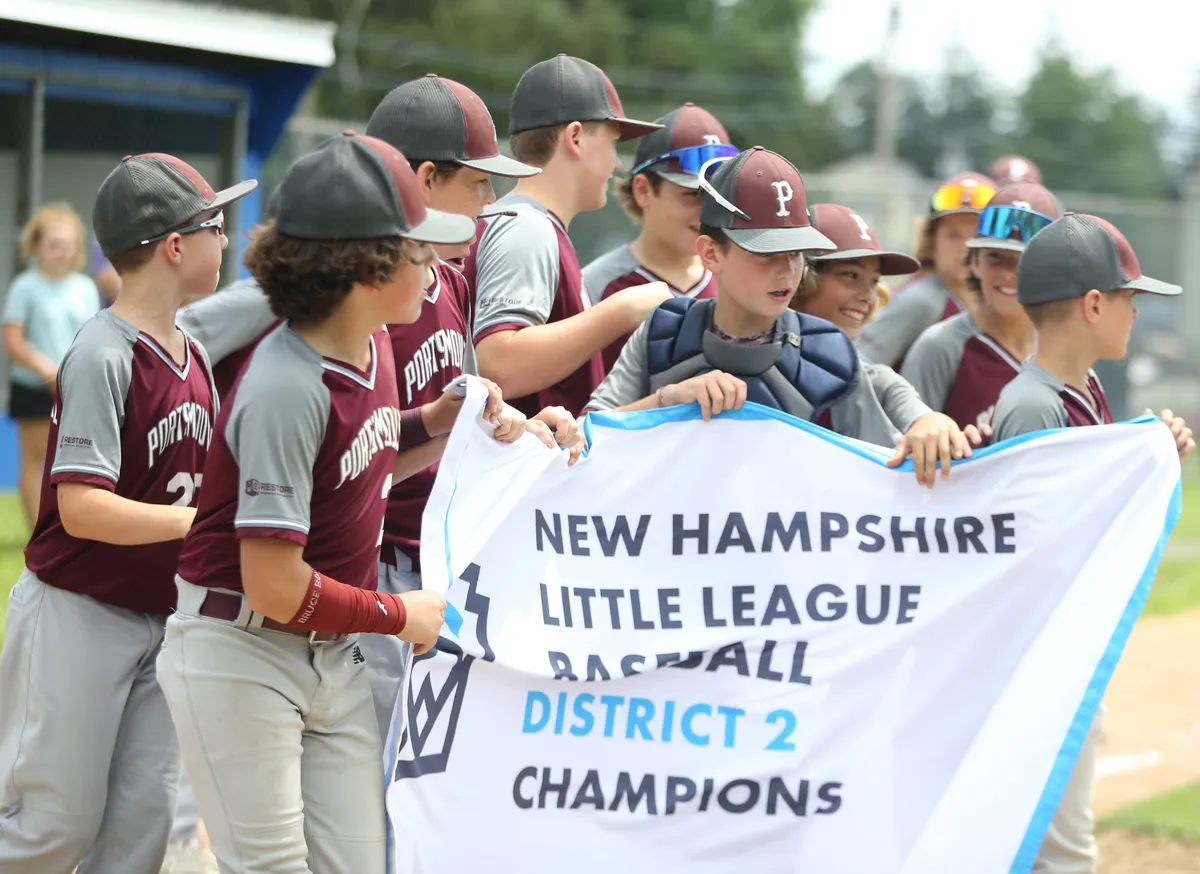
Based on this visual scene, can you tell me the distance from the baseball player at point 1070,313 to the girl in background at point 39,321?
710cm

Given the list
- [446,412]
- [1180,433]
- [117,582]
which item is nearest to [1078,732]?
[1180,433]

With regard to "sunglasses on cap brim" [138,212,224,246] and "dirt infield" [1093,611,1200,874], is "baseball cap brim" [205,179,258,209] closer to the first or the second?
"sunglasses on cap brim" [138,212,224,246]

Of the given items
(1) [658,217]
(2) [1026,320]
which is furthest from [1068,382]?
(1) [658,217]

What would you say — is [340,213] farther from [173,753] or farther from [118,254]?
Answer: [173,753]

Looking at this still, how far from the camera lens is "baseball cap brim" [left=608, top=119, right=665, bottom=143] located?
4.63 m

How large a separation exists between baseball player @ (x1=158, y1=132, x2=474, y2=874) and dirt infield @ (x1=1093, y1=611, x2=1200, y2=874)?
3.66 m

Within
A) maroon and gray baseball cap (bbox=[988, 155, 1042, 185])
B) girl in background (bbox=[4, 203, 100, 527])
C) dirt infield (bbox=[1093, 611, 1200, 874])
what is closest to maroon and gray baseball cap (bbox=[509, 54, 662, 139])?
maroon and gray baseball cap (bbox=[988, 155, 1042, 185])

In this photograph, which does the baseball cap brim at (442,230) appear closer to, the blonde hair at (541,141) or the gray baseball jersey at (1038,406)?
the blonde hair at (541,141)

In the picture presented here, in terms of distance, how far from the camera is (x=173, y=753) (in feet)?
13.5

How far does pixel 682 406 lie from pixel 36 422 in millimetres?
7017

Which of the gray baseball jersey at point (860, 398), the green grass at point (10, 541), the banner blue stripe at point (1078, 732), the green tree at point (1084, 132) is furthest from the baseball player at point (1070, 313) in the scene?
the green tree at point (1084, 132)

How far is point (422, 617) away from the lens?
3363mm

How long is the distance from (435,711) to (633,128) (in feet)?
6.57

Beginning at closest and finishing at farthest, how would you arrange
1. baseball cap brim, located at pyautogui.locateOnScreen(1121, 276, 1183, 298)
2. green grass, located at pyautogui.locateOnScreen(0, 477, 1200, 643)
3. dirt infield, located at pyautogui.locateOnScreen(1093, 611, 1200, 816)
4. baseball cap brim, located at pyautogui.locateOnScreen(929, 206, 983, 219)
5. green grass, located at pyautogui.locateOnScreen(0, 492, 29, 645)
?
baseball cap brim, located at pyautogui.locateOnScreen(1121, 276, 1183, 298)
baseball cap brim, located at pyautogui.locateOnScreen(929, 206, 983, 219)
dirt infield, located at pyautogui.locateOnScreen(1093, 611, 1200, 816)
green grass, located at pyautogui.locateOnScreen(0, 492, 29, 645)
green grass, located at pyautogui.locateOnScreen(0, 477, 1200, 643)
